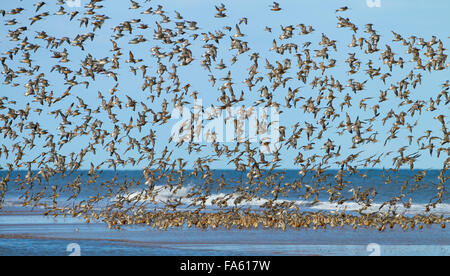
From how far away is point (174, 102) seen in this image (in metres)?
33.3

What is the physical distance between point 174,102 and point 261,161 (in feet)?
14.9

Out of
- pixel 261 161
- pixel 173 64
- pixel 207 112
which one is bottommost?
pixel 261 161

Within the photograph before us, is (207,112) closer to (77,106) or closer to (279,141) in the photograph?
(279,141)

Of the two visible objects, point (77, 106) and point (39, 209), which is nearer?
point (77, 106)

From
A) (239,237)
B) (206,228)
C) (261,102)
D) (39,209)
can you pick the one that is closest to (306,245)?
(239,237)

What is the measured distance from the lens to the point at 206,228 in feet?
101

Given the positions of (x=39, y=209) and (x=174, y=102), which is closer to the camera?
(x=174, y=102)

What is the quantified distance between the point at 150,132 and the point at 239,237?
23.2ft

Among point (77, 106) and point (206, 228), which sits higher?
point (77, 106)

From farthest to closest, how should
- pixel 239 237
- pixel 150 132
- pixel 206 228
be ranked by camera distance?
pixel 150 132 → pixel 206 228 → pixel 239 237
